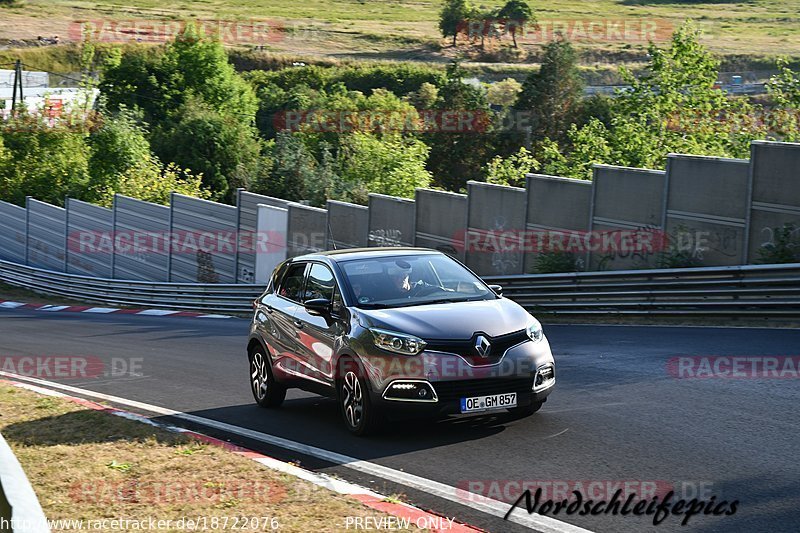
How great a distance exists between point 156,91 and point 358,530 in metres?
82.7

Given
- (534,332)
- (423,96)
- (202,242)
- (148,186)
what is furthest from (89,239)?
(423,96)

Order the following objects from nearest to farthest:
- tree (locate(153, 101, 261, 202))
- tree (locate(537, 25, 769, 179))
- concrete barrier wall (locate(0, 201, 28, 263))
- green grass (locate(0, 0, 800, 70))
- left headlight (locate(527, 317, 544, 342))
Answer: left headlight (locate(527, 317, 544, 342))
tree (locate(537, 25, 769, 179))
concrete barrier wall (locate(0, 201, 28, 263))
tree (locate(153, 101, 261, 202))
green grass (locate(0, 0, 800, 70))

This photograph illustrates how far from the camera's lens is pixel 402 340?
9.57 metres

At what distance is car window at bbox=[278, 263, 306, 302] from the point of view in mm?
11688

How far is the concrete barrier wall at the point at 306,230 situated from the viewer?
1207 inches

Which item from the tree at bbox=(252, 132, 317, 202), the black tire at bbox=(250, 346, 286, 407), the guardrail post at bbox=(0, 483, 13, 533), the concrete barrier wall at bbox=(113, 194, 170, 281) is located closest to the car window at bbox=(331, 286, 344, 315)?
the black tire at bbox=(250, 346, 286, 407)

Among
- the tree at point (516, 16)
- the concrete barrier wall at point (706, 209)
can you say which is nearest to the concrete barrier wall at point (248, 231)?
the concrete barrier wall at point (706, 209)

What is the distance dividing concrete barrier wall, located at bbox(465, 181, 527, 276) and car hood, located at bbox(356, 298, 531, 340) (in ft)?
44.7

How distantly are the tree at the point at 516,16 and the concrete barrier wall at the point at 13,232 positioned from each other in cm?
10776

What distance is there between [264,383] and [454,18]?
146596mm

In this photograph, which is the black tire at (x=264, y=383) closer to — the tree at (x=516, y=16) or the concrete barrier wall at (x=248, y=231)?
the concrete barrier wall at (x=248, y=231)

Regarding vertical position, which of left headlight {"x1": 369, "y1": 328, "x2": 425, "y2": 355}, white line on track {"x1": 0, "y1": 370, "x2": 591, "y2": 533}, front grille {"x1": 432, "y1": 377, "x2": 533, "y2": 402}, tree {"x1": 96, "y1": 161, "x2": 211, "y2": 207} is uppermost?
left headlight {"x1": 369, "y1": 328, "x2": 425, "y2": 355}

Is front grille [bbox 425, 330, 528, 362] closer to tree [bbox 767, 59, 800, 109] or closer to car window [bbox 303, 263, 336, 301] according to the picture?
car window [bbox 303, 263, 336, 301]

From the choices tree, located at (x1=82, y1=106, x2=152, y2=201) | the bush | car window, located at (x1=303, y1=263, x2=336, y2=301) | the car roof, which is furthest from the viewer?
tree, located at (x1=82, y1=106, x2=152, y2=201)
